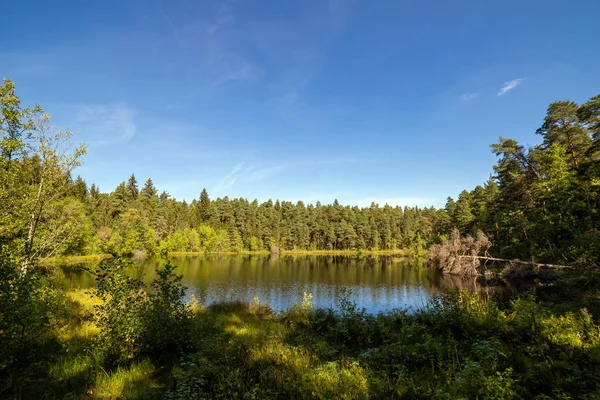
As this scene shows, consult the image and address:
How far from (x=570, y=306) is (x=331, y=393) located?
47.0 feet

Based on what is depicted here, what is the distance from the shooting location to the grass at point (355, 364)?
5113 mm

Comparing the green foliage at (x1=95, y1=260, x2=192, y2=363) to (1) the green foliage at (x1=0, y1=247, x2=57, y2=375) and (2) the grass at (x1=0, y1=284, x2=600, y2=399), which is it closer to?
(2) the grass at (x1=0, y1=284, x2=600, y2=399)

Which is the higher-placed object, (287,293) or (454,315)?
(454,315)

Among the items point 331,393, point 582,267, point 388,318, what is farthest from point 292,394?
point 582,267

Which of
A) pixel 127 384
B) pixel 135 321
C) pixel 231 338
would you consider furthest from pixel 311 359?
pixel 135 321

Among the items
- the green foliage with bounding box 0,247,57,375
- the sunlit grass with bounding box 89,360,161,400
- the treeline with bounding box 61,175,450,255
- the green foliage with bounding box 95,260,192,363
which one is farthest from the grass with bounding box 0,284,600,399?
the treeline with bounding box 61,175,450,255

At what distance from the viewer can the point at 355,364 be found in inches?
243

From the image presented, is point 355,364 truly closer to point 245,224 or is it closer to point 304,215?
point 245,224

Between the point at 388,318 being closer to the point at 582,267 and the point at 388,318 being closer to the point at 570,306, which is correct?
the point at 570,306

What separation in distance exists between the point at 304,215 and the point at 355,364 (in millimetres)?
113562

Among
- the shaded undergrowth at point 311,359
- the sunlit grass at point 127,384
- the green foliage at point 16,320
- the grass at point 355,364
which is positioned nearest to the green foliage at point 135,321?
the shaded undergrowth at point 311,359

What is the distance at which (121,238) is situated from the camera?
64.1m

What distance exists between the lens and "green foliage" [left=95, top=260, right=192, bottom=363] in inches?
276

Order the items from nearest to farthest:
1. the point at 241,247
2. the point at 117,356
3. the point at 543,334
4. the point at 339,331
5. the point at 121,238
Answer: the point at 117,356 → the point at 543,334 → the point at 339,331 → the point at 121,238 → the point at 241,247
